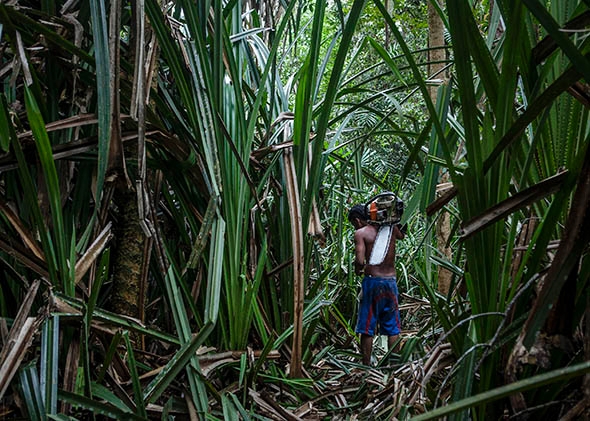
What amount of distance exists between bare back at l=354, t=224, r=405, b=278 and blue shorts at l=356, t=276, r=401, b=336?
32 mm

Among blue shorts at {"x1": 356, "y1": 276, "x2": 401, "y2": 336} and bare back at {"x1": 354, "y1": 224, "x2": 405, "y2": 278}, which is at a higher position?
bare back at {"x1": 354, "y1": 224, "x2": 405, "y2": 278}

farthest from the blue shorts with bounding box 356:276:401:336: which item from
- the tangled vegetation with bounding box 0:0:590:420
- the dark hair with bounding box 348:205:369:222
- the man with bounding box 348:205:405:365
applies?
the tangled vegetation with bounding box 0:0:590:420

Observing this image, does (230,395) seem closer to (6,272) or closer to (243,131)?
(6,272)

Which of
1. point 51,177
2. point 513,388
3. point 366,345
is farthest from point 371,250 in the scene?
point 513,388

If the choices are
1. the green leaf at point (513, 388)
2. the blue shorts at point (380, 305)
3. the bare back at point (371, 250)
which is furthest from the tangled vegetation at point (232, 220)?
the bare back at point (371, 250)

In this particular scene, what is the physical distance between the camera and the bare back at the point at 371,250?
2.43m

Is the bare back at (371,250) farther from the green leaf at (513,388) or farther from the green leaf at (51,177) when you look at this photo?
the green leaf at (513,388)

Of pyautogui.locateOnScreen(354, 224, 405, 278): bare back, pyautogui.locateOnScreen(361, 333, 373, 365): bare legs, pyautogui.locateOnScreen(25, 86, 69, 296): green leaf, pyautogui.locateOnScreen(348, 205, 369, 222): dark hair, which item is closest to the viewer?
pyautogui.locateOnScreen(25, 86, 69, 296): green leaf

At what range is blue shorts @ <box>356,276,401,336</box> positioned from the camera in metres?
2.33

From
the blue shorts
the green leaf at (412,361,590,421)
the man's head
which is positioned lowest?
the blue shorts

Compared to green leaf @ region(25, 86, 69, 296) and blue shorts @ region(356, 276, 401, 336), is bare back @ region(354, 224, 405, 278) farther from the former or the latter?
green leaf @ region(25, 86, 69, 296)

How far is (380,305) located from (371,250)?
0.25 m

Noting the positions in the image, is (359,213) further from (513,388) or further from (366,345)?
(513,388)

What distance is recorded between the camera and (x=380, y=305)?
7.82 feet
